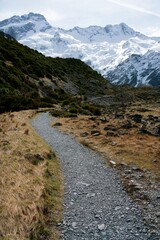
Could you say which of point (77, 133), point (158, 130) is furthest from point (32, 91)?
point (158, 130)

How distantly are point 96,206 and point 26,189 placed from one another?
306 cm

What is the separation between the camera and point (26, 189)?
→ 46.2 ft

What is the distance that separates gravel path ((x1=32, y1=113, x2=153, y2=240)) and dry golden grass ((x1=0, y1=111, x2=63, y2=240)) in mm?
541

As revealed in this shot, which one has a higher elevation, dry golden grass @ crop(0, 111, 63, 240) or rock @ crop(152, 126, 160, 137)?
dry golden grass @ crop(0, 111, 63, 240)

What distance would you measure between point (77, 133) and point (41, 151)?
914 centimetres

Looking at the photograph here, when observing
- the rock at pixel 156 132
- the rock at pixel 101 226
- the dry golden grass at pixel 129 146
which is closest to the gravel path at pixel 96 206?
the rock at pixel 101 226

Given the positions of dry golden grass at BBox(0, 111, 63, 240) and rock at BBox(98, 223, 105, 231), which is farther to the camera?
rock at BBox(98, 223, 105, 231)

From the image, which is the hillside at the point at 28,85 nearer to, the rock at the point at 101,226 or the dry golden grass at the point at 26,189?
the dry golden grass at the point at 26,189

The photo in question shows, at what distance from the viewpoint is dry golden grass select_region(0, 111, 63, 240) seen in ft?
36.3

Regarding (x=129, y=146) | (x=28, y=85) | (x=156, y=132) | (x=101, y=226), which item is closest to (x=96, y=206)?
(x=101, y=226)

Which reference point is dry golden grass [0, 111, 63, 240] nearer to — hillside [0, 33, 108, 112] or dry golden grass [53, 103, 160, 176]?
dry golden grass [53, 103, 160, 176]

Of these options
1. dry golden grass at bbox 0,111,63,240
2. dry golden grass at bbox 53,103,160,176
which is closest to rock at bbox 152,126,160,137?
dry golden grass at bbox 53,103,160,176

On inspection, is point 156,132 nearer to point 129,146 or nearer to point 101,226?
point 129,146

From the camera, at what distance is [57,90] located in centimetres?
7562
